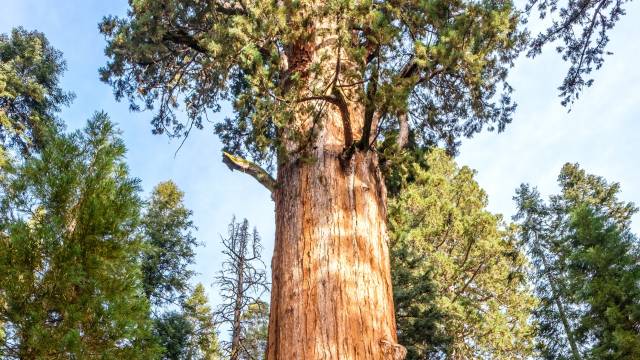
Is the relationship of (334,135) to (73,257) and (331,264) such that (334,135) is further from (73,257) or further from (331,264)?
(73,257)

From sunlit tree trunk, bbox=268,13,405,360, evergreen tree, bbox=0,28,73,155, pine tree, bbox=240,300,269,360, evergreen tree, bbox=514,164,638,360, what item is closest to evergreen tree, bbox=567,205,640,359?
evergreen tree, bbox=514,164,638,360

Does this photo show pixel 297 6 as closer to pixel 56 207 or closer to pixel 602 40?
pixel 56 207

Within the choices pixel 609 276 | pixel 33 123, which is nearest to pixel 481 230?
pixel 609 276

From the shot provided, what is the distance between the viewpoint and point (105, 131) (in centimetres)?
457

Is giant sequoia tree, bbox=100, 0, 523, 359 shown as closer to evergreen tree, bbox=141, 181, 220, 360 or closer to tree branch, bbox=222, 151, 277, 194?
tree branch, bbox=222, 151, 277, 194

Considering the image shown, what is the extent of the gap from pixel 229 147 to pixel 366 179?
330 cm

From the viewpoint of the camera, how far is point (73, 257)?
3.75 m

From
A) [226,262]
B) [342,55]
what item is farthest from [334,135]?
[226,262]

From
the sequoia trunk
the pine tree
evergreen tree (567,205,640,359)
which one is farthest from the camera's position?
evergreen tree (567,205,640,359)

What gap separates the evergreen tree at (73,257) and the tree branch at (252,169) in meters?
1.19

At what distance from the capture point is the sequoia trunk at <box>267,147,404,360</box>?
8.18ft

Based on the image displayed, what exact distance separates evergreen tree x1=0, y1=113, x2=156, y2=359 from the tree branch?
1193 mm

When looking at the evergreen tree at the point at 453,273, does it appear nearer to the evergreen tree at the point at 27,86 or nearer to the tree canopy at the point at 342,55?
the tree canopy at the point at 342,55

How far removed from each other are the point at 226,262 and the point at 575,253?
947 cm
